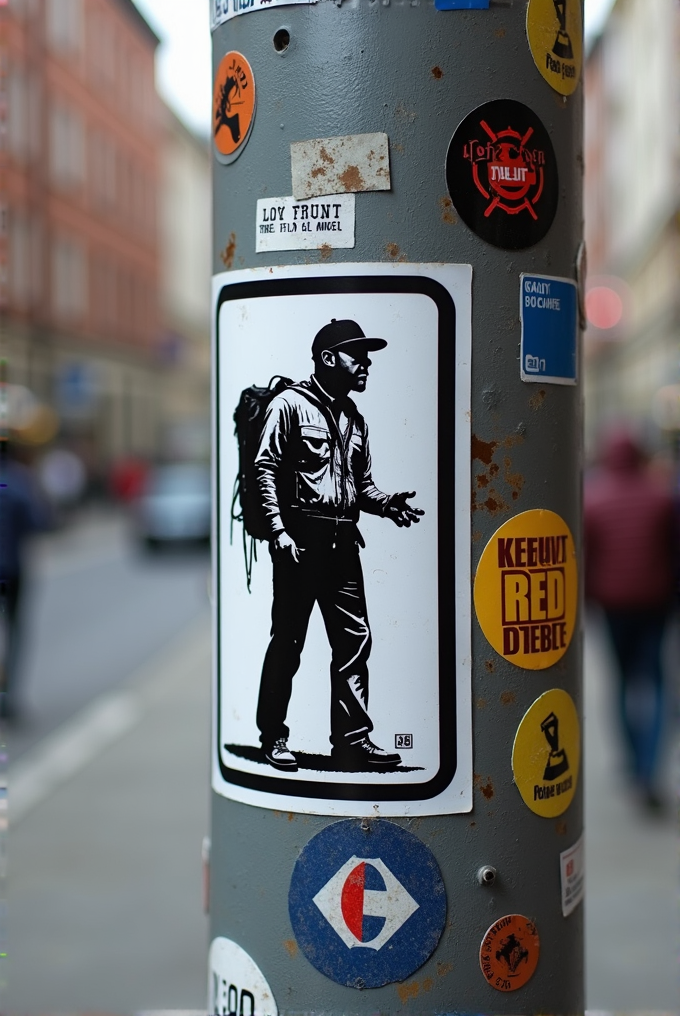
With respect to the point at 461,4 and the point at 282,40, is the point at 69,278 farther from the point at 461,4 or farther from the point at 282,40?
the point at 461,4

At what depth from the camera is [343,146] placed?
1.72 m

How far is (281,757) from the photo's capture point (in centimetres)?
181

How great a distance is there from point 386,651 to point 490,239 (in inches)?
24.7

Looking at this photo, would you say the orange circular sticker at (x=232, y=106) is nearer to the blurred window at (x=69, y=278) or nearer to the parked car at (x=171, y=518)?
the parked car at (x=171, y=518)

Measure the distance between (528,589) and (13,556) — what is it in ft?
24.3

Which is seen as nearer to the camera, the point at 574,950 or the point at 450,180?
the point at 450,180

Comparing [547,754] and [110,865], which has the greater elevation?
[547,754]

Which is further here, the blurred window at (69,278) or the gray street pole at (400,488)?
the blurred window at (69,278)

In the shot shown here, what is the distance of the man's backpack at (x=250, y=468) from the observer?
1.80 meters

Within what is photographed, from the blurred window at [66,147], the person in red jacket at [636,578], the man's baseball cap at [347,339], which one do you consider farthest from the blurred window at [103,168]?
the man's baseball cap at [347,339]

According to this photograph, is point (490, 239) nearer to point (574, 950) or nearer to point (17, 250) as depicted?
point (574, 950)

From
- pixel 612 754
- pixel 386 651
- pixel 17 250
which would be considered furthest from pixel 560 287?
pixel 17 250

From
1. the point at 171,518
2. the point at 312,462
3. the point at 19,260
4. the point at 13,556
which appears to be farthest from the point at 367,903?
the point at 19,260

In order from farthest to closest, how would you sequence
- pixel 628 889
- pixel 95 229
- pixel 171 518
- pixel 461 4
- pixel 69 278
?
pixel 95 229 < pixel 69 278 < pixel 171 518 < pixel 628 889 < pixel 461 4
